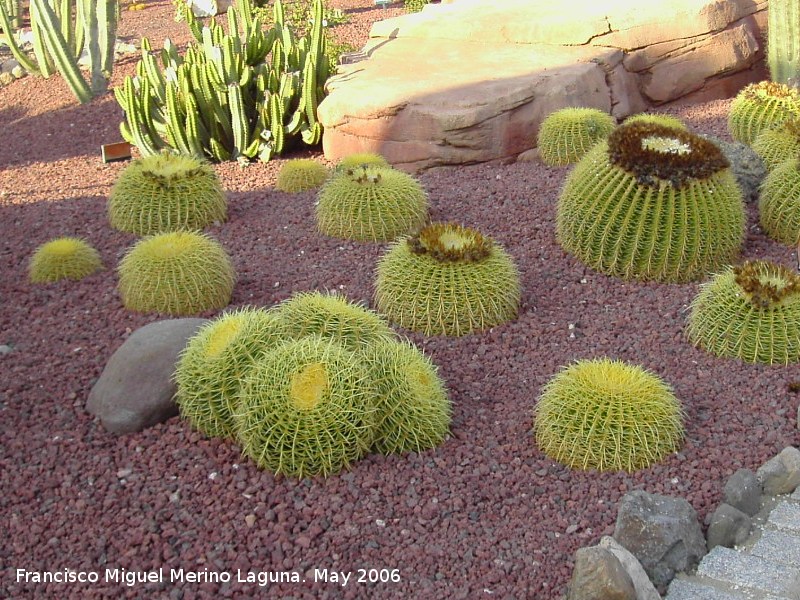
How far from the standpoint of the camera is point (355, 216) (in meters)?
6.47

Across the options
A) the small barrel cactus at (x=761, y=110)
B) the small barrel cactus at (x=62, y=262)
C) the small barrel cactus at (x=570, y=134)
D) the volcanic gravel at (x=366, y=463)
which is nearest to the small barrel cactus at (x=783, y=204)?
the volcanic gravel at (x=366, y=463)

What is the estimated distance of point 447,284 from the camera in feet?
17.2

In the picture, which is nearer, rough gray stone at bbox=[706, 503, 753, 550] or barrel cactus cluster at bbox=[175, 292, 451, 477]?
rough gray stone at bbox=[706, 503, 753, 550]

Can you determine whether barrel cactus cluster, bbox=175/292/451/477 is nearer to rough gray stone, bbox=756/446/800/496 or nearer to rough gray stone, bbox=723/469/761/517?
rough gray stone, bbox=723/469/761/517

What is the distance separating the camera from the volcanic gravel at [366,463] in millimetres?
3672

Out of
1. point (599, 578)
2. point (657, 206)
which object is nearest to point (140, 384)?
point (599, 578)

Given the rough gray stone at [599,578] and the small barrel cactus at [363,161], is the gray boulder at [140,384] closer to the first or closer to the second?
the rough gray stone at [599,578]

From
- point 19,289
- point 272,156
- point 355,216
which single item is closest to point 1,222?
point 19,289

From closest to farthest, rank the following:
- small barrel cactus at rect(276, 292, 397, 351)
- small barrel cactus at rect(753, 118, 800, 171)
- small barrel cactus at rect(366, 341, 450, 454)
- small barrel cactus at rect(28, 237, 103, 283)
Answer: small barrel cactus at rect(366, 341, 450, 454), small barrel cactus at rect(276, 292, 397, 351), small barrel cactus at rect(28, 237, 103, 283), small barrel cactus at rect(753, 118, 800, 171)

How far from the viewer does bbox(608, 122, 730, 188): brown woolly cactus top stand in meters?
5.58

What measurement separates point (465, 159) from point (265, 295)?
271 centimetres

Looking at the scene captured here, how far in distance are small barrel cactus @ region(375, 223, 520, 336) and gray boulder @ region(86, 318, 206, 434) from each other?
1.23 meters

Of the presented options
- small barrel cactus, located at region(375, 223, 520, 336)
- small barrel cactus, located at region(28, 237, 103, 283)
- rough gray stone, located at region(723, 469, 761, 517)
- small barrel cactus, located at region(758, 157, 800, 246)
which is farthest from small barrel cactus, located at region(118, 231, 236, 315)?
small barrel cactus, located at region(758, 157, 800, 246)

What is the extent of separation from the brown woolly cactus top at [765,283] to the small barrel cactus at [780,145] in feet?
7.08
